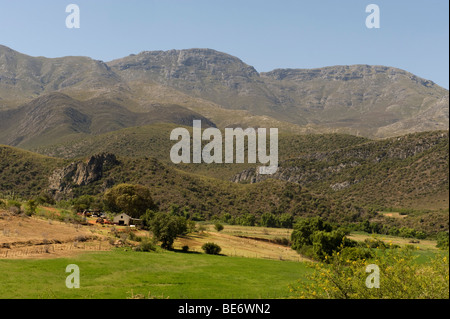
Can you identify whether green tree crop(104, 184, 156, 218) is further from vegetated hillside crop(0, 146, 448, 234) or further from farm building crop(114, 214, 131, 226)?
vegetated hillside crop(0, 146, 448, 234)

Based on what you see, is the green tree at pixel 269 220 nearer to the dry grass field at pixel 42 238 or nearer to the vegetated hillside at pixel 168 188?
the vegetated hillside at pixel 168 188

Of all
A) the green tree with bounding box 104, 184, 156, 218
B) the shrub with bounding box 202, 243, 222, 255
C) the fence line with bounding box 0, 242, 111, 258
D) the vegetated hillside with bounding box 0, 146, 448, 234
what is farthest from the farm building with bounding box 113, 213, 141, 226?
the vegetated hillside with bounding box 0, 146, 448, 234

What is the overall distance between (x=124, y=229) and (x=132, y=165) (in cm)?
9214

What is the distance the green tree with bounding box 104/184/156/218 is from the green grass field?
38977 mm

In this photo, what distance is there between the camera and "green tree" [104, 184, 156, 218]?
104 metres

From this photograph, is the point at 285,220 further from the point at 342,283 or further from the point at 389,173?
the point at 342,283

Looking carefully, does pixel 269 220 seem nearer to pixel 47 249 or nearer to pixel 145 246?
pixel 145 246

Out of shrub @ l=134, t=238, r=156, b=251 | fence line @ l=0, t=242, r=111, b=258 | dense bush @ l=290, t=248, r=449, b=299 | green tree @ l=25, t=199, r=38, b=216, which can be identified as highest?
dense bush @ l=290, t=248, r=449, b=299

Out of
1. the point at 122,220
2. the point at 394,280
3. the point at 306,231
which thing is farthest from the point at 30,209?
the point at 394,280

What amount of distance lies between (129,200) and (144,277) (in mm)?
57038

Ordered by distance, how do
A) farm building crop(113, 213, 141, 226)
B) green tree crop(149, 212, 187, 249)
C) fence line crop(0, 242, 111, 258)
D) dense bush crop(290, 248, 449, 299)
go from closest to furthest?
dense bush crop(290, 248, 449, 299)
fence line crop(0, 242, 111, 258)
green tree crop(149, 212, 187, 249)
farm building crop(113, 213, 141, 226)

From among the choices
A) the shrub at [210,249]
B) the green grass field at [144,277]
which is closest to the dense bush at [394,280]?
the green grass field at [144,277]

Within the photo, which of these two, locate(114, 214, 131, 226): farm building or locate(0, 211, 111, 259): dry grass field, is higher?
locate(0, 211, 111, 259): dry grass field

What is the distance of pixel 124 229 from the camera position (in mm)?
83062
